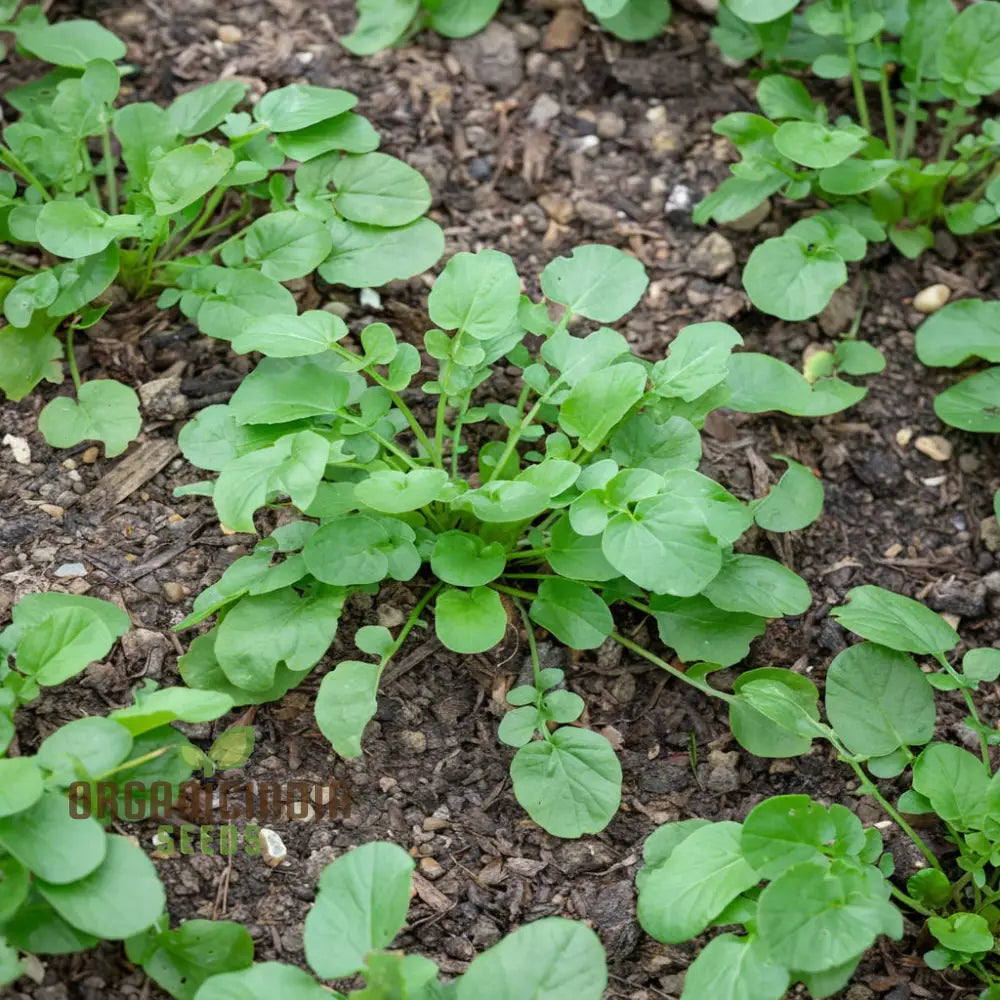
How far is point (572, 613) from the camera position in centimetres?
236

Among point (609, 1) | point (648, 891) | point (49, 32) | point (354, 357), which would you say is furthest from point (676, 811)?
point (49, 32)

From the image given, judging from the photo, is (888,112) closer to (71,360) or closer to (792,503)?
(792,503)

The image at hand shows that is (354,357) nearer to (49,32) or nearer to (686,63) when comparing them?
(49,32)

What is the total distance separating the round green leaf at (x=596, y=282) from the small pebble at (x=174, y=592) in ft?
3.29

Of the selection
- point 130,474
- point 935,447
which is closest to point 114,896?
point 130,474

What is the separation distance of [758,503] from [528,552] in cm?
51

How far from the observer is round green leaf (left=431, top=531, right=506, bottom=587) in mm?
2285

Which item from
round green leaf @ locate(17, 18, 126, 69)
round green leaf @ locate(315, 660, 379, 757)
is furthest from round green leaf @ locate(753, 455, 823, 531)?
round green leaf @ locate(17, 18, 126, 69)

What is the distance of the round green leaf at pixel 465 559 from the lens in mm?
2285

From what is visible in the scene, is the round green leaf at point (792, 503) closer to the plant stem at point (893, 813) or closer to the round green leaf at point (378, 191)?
the plant stem at point (893, 813)

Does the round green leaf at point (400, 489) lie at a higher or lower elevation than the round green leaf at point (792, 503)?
higher

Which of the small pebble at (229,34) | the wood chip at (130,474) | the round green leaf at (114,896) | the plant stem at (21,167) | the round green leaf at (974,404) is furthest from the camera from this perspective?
the small pebble at (229,34)

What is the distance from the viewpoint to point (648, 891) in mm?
2045

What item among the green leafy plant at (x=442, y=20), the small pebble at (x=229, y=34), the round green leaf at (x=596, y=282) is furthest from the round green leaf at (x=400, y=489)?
the small pebble at (x=229, y=34)
